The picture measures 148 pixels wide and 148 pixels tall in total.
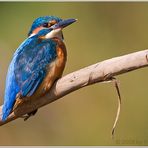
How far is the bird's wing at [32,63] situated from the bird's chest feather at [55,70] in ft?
0.06

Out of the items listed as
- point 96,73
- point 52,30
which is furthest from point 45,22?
point 96,73

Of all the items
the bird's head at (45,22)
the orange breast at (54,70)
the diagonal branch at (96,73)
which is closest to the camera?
the diagonal branch at (96,73)

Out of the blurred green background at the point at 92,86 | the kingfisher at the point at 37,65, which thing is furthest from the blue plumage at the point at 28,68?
the blurred green background at the point at 92,86

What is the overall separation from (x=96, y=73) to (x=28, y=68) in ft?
1.32

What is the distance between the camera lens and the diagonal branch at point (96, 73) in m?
1.77

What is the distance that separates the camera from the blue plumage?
2066 mm

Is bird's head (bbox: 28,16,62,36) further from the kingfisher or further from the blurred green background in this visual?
the blurred green background

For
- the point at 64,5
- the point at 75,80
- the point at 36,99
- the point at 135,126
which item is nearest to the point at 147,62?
the point at 75,80

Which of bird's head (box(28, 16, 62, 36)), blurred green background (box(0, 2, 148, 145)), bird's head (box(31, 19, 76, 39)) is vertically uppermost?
bird's head (box(28, 16, 62, 36))

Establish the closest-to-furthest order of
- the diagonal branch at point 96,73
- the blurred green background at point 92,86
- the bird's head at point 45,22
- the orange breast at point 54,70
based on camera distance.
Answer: the diagonal branch at point 96,73 < the orange breast at point 54,70 < the bird's head at point 45,22 < the blurred green background at point 92,86

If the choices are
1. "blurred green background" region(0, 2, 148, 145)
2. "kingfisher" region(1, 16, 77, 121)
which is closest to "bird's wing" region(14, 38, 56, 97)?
"kingfisher" region(1, 16, 77, 121)

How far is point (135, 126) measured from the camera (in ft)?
8.25

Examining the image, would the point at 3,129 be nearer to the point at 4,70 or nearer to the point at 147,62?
the point at 4,70

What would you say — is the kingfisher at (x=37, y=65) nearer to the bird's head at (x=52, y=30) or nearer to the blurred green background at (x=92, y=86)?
the bird's head at (x=52, y=30)
